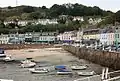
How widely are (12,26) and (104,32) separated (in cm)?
9437

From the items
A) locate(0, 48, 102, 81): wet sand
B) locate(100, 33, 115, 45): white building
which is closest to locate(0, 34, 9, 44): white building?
locate(100, 33, 115, 45): white building

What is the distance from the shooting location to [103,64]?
4562 cm

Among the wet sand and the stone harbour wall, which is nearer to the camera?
the wet sand

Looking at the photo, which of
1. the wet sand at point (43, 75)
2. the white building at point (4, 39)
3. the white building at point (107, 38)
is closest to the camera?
the wet sand at point (43, 75)

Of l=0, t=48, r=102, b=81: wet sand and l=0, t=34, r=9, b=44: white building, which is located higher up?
l=0, t=48, r=102, b=81: wet sand

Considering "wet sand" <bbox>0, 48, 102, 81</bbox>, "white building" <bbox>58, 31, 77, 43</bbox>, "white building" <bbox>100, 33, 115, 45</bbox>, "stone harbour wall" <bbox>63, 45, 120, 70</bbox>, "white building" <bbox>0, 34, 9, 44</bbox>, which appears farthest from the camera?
"white building" <bbox>0, 34, 9, 44</bbox>

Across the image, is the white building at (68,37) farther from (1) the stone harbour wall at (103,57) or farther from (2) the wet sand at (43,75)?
(1) the stone harbour wall at (103,57)

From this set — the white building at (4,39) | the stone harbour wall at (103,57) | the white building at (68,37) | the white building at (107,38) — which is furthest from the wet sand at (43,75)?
the white building at (4,39)

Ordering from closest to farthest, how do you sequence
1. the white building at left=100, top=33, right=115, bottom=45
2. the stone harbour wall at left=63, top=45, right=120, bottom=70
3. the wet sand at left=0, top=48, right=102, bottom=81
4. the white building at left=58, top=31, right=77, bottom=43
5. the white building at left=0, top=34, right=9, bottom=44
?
1. the wet sand at left=0, top=48, right=102, bottom=81
2. the stone harbour wall at left=63, top=45, right=120, bottom=70
3. the white building at left=100, top=33, right=115, bottom=45
4. the white building at left=58, top=31, right=77, bottom=43
5. the white building at left=0, top=34, right=9, bottom=44

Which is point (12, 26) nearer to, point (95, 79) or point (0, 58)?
point (0, 58)

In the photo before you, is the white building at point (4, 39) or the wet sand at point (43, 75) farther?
the white building at point (4, 39)

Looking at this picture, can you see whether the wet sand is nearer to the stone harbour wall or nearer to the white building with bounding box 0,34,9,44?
the stone harbour wall

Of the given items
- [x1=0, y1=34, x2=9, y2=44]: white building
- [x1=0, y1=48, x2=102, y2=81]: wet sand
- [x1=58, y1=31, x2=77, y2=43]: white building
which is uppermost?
[x1=0, y1=48, x2=102, y2=81]: wet sand

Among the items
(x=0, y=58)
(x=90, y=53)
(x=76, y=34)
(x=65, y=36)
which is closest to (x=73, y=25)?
(x=65, y=36)
